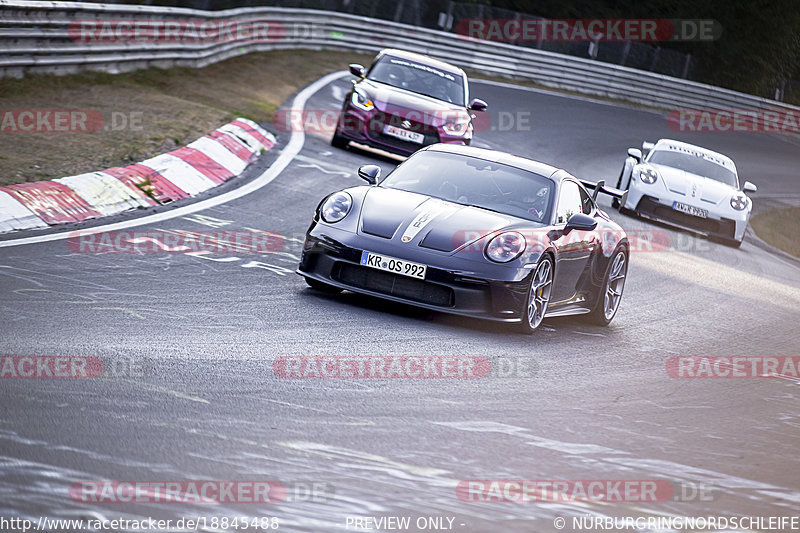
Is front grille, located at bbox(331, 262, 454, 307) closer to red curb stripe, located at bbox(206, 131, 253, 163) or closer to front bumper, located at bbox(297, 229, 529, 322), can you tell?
front bumper, located at bbox(297, 229, 529, 322)

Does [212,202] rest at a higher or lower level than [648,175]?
higher

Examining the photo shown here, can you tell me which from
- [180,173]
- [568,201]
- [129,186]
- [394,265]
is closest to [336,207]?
[394,265]

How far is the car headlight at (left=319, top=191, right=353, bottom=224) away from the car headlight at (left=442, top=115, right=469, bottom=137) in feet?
29.5

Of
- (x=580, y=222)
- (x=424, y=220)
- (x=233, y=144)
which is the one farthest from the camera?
(x=233, y=144)

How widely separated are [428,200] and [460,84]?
1053 centimetres

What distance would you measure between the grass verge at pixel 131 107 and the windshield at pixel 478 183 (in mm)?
3389

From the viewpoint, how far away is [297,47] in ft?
103

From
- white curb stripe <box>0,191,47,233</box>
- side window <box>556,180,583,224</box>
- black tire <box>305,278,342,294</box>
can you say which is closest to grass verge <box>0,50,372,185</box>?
white curb stripe <box>0,191,47,233</box>

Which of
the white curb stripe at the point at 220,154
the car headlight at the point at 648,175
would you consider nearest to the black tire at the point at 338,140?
the white curb stripe at the point at 220,154

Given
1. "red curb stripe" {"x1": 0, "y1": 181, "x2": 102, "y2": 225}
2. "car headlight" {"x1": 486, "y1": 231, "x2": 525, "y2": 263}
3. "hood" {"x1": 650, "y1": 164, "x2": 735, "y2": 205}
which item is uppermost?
"car headlight" {"x1": 486, "y1": 231, "x2": 525, "y2": 263}

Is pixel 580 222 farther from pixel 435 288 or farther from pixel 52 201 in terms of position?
pixel 52 201

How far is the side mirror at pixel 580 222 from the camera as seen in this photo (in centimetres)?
920

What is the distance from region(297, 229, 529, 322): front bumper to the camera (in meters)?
8.35

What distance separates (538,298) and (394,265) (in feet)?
4.04
